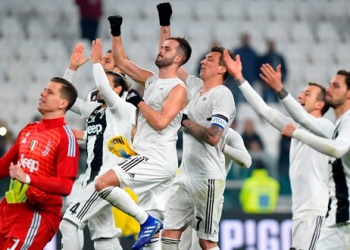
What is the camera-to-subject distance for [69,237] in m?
8.56

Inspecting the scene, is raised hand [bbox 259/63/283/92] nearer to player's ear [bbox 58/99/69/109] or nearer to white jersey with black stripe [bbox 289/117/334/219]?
player's ear [bbox 58/99/69/109]

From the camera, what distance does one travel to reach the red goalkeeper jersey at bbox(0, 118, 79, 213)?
6895 millimetres

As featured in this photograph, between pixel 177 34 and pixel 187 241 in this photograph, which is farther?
pixel 177 34

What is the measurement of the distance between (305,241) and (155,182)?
58.3 inches

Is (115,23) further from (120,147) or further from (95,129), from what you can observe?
(95,129)

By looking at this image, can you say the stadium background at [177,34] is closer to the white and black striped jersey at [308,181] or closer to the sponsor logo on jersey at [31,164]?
the white and black striped jersey at [308,181]

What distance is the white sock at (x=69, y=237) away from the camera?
337 inches

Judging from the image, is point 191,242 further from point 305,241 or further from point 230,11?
point 230,11

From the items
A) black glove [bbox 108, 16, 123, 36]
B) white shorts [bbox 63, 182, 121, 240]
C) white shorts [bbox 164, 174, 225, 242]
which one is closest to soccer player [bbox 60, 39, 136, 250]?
white shorts [bbox 63, 182, 121, 240]

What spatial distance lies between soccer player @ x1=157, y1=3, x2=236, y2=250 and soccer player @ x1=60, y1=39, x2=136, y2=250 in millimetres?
778

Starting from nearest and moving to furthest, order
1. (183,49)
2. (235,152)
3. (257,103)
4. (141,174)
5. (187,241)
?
1. (257,103)
2. (141,174)
3. (183,49)
4. (235,152)
5. (187,241)

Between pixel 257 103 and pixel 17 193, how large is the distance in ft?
6.21

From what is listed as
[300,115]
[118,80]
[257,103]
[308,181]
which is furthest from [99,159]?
[300,115]

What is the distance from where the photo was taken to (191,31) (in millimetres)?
17859
